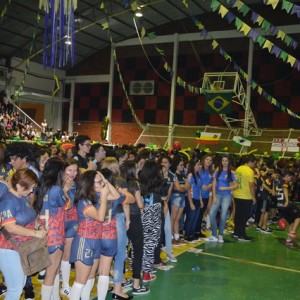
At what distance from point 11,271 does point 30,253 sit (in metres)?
0.17

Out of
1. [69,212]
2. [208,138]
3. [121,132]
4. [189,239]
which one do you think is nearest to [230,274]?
[189,239]

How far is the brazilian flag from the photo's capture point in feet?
50.0

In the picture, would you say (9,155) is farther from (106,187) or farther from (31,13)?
(31,13)

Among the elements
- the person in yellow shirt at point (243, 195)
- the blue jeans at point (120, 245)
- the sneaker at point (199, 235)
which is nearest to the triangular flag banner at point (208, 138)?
the person in yellow shirt at point (243, 195)

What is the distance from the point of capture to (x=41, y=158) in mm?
4586

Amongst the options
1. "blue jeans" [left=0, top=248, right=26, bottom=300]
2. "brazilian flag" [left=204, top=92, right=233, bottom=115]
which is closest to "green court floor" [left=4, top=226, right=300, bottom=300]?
"blue jeans" [left=0, top=248, right=26, bottom=300]

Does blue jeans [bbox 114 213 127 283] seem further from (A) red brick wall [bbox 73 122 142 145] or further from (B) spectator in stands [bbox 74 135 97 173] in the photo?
(A) red brick wall [bbox 73 122 142 145]

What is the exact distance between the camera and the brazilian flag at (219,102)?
15.2m

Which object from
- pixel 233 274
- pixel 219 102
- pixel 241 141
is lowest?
pixel 233 274

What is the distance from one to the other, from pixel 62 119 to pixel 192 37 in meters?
9.07

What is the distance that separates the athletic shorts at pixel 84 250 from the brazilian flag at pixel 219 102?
12.9 meters

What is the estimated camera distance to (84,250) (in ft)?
10.0

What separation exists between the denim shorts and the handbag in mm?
3093

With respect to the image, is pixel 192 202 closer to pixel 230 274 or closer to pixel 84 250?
pixel 230 274
